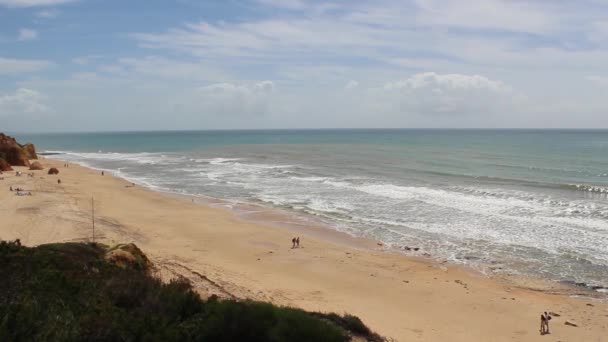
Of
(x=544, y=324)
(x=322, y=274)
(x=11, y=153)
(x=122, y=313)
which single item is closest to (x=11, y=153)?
(x=11, y=153)

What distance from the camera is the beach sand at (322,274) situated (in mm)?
14023

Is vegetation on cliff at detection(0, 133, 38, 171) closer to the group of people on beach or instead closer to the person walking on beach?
the group of people on beach

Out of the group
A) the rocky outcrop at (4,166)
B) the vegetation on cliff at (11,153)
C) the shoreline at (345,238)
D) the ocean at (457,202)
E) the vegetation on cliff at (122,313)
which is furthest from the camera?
the vegetation on cliff at (11,153)

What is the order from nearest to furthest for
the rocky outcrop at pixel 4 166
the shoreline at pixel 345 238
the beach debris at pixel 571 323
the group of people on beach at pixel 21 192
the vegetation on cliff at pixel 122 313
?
the vegetation on cliff at pixel 122 313
the beach debris at pixel 571 323
the shoreline at pixel 345 238
the group of people on beach at pixel 21 192
the rocky outcrop at pixel 4 166

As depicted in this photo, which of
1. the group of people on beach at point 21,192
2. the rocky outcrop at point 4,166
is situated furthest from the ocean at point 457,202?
the rocky outcrop at point 4,166

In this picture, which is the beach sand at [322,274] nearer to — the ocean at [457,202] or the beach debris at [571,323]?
the beach debris at [571,323]

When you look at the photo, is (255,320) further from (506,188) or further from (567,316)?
(506,188)

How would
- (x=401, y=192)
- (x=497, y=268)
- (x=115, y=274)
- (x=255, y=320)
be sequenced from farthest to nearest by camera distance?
(x=401, y=192) → (x=497, y=268) → (x=115, y=274) → (x=255, y=320)

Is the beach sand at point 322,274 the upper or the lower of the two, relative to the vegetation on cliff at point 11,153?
lower

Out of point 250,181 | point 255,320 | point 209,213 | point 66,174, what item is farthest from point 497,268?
point 66,174

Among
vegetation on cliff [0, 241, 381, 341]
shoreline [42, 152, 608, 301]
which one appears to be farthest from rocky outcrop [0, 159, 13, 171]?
vegetation on cliff [0, 241, 381, 341]

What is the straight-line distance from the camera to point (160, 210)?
30.5 m

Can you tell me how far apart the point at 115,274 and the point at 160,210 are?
66.0 feet

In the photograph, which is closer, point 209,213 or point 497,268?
point 497,268
